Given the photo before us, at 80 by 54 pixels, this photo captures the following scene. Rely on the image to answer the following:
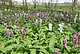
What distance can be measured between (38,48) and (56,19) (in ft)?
13.9

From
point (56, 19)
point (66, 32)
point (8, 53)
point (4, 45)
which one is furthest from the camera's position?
point (56, 19)

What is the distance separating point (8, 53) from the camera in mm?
4336

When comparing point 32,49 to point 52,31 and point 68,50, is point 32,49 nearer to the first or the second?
point 68,50

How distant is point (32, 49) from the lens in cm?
434

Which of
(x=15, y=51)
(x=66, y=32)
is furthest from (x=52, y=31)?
(x=15, y=51)

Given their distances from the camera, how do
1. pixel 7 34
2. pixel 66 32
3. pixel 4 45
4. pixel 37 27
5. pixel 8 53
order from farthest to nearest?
1. pixel 37 27
2. pixel 66 32
3. pixel 7 34
4. pixel 4 45
5. pixel 8 53

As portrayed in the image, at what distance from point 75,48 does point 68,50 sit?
173mm

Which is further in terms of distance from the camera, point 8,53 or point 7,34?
point 7,34

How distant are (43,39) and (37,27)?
1409 mm

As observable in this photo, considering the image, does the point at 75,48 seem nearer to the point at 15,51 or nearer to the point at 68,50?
the point at 68,50

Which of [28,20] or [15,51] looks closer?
[15,51]

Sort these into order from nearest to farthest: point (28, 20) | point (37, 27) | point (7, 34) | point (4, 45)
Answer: point (4, 45) → point (7, 34) → point (37, 27) → point (28, 20)

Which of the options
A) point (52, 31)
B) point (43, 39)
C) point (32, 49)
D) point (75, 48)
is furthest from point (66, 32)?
point (32, 49)

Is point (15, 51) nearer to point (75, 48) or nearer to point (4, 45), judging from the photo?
point (4, 45)
